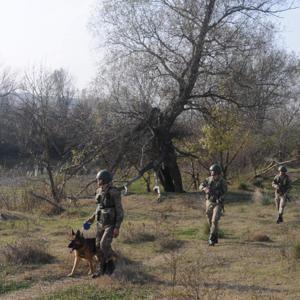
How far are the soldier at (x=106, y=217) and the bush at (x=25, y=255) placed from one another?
1687 millimetres

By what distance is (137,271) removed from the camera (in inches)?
340

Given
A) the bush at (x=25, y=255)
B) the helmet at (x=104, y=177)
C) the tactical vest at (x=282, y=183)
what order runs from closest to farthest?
the helmet at (x=104, y=177) → the bush at (x=25, y=255) → the tactical vest at (x=282, y=183)

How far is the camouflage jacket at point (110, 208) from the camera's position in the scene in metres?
8.41

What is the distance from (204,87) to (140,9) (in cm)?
384

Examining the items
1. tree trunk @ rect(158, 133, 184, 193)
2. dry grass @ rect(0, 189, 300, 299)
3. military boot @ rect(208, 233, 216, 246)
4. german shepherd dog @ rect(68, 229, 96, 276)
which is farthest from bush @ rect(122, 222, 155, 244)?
tree trunk @ rect(158, 133, 184, 193)

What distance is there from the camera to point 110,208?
27.7ft

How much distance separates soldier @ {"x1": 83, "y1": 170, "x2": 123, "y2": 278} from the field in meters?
0.35

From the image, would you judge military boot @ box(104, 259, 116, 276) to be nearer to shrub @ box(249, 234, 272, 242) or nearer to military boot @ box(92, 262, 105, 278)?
military boot @ box(92, 262, 105, 278)

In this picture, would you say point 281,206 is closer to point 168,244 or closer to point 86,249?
point 168,244

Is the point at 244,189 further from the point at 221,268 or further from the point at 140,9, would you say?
the point at 221,268

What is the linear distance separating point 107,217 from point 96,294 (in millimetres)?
1361

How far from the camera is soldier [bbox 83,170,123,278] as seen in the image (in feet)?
27.5

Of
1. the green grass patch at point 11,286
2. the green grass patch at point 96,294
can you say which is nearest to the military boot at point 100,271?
the green grass patch at point 96,294

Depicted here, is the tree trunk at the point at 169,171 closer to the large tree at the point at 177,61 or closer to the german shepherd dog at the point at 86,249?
the large tree at the point at 177,61
